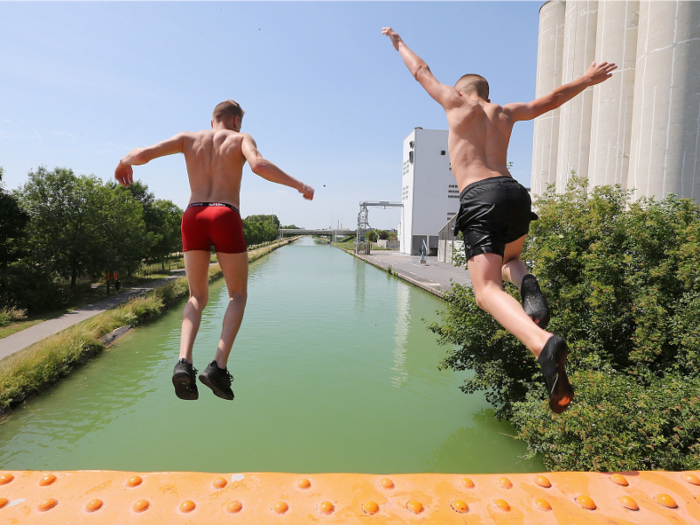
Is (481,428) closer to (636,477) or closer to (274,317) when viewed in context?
(636,477)

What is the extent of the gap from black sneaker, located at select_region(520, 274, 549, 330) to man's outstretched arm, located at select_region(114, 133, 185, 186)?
254 centimetres

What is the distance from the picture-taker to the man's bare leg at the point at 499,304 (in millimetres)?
2135

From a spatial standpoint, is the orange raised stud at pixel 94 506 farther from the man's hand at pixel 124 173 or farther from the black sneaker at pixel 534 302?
the black sneaker at pixel 534 302

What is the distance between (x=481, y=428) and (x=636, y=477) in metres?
9.41

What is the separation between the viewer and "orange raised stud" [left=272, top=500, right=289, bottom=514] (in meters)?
2.21

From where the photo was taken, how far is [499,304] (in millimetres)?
2336

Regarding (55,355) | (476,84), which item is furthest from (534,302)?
(55,355)

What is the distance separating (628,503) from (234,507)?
2192 millimetres

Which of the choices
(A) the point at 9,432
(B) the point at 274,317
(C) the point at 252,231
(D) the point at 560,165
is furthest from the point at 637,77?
(C) the point at 252,231

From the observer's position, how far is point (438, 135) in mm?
58938

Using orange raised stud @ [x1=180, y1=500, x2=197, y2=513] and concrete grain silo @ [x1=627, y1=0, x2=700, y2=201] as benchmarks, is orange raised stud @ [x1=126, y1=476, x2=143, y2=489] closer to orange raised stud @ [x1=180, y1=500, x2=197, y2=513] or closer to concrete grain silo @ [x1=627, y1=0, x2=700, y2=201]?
orange raised stud @ [x1=180, y1=500, x2=197, y2=513]

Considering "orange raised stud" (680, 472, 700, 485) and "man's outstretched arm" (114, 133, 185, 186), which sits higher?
"man's outstretched arm" (114, 133, 185, 186)

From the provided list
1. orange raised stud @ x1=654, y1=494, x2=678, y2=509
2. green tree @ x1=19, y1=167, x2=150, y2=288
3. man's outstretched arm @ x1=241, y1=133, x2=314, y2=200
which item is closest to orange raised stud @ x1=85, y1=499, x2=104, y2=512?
man's outstretched arm @ x1=241, y1=133, x2=314, y2=200

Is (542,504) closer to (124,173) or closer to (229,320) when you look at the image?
(229,320)
